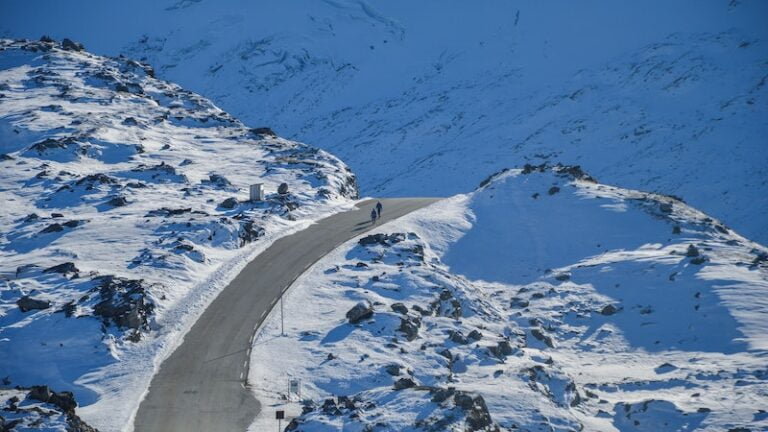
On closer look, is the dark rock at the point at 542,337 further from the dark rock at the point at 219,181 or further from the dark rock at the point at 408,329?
the dark rock at the point at 219,181

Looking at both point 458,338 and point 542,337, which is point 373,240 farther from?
point 458,338

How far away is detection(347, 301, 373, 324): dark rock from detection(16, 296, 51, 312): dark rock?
1274 cm

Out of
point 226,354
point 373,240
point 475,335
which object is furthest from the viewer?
point 373,240

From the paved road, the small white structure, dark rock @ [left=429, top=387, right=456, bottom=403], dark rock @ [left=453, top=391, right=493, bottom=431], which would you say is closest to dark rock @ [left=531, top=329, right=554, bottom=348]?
the paved road

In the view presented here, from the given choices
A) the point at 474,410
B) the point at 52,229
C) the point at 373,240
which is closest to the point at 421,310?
the point at 373,240

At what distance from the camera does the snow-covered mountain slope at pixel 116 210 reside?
109ft

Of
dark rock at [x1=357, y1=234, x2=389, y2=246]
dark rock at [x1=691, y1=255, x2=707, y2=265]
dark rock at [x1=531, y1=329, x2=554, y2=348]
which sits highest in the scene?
dark rock at [x1=357, y1=234, x2=389, y2=246]

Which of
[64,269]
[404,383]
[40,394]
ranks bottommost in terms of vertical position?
[40,394]

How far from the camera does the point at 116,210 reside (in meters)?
50.0

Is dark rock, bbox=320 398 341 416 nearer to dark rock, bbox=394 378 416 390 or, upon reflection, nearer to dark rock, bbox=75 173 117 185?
dark rock, bbox=394 378 416 390

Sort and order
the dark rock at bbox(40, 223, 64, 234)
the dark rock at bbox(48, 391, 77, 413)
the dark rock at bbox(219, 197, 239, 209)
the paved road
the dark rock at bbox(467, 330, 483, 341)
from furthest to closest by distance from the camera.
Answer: the dark rock at bbox(219, 197, 239, 209) < the dark rock at bbox(40, 223, 64, 234) < the dark rock at bbox(467, 330, 483, 341) < the paved road < the dark rock at bbox(48, 391, 77, 413)

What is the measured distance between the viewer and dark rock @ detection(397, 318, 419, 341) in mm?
35938

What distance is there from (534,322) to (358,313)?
1022 cm

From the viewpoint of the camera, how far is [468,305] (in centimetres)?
4134
